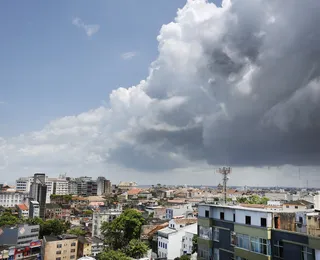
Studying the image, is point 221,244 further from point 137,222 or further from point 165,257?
point 137,222

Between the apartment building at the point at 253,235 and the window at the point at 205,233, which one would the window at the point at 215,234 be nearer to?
the apartment building at the point at 253,235

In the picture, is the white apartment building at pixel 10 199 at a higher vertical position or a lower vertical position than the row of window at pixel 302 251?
lower

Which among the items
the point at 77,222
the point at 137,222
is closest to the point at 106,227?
the point at 137,222

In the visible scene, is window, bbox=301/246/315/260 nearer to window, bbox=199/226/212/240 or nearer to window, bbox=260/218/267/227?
window, bbox=260/218/267/227

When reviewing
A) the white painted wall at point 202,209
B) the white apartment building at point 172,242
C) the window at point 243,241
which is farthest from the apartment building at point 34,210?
the window at point 243,241

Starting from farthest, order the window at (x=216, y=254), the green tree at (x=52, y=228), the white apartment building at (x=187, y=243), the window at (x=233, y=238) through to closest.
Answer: the green tree at (x=52, y=228) → the white apartment building at (x=187, y=243) → the window at (x=216, y=254) → the window at (x=233, y=238)

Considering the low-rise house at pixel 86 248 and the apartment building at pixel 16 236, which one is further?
the apartment building at pixel 16 236

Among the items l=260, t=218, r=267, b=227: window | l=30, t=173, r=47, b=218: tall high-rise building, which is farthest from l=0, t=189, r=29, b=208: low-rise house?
l=260, t=218, r=267, b=227: window

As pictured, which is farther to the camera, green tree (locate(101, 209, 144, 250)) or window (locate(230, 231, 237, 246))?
green tree (locate(101, 209, 144, 250))
